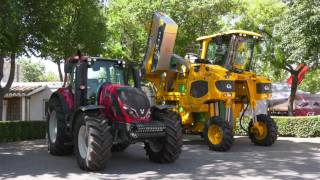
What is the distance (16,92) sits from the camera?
29469mm

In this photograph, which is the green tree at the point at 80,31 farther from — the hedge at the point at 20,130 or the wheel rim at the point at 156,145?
the wheel rim at the point at 156,145

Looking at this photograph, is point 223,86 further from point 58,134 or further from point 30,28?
point 30,28

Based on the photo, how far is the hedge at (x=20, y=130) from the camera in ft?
59.8

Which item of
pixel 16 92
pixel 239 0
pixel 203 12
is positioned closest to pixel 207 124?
pixel 203 12

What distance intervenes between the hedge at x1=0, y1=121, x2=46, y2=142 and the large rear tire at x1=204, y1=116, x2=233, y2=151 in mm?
7813

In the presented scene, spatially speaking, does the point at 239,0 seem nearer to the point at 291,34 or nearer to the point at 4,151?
the point at 291,34

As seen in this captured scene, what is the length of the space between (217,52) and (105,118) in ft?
23.3

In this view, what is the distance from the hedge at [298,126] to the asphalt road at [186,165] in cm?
395

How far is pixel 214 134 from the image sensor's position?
14.7 m

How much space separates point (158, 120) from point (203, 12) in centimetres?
1350

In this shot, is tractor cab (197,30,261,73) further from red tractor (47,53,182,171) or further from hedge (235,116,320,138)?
red tractor (47,53,182,171)

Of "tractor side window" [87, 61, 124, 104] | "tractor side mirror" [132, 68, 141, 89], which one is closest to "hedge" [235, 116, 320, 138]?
"tractor side mirror" [132, 68, 141, 89]

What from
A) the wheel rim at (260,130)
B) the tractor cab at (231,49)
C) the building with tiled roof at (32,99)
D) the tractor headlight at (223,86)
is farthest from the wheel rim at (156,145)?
the building with tiled roof at (32,99)

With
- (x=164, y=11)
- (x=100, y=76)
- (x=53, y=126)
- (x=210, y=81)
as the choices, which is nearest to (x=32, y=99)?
(x=164, y=11)
